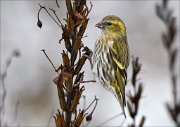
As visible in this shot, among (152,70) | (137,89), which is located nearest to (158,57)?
(152,70)

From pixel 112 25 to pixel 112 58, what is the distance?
0.27 m

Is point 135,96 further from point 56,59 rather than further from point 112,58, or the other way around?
point 56,59

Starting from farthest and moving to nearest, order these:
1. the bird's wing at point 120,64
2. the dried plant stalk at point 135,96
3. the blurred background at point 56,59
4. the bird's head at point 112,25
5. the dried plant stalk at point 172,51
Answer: the blurred background at point 56,59 → the bird's head at point 112,25 → the bird's wing at point 120,64 → the dried plant stalk at point 135,96 → the dried plant stalk at point 172,51

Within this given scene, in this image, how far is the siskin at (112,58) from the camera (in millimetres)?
4398

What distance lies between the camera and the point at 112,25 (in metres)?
4.77

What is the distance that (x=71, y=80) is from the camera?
3014 mm

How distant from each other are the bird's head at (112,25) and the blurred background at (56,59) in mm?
4095

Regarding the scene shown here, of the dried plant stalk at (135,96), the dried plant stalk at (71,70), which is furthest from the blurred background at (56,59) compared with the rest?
the dried plant stalk at (71,70)

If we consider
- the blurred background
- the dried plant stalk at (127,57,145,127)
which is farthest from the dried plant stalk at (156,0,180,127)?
the blurred background

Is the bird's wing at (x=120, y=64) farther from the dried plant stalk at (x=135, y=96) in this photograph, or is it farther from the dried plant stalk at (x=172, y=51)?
the dried plant stalk at (x=172, y=51)

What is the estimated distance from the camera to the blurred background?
31.4 ft

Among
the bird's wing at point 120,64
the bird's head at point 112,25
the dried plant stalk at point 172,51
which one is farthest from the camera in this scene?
the bird's head at point 112,25

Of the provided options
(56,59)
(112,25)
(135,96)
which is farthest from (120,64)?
(56,59)

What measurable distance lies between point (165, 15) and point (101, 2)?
30.9ft
